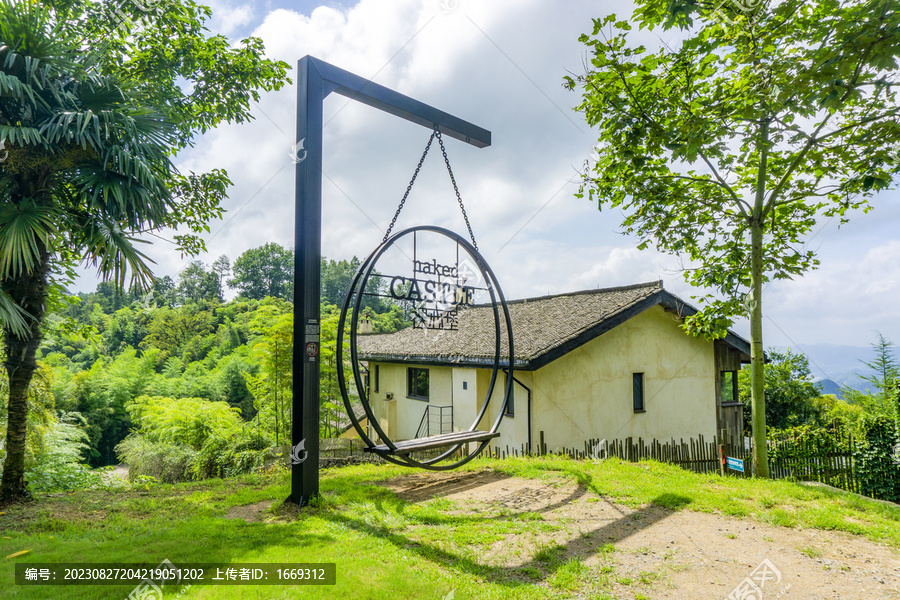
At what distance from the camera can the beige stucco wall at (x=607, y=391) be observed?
1048 cm

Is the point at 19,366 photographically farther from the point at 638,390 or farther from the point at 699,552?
the point at 638,390

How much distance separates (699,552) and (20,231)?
7.32 m

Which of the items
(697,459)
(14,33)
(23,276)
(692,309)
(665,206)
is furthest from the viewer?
(692,309)

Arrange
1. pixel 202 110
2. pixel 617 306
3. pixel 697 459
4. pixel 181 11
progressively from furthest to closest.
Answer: pixel 617 306, pixel 697 459, pixel 202 110, pixel 181 11

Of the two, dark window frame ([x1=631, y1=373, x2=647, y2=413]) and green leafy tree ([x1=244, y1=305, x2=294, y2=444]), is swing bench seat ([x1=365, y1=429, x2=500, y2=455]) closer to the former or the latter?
green leafy tree ([x1=244, y1=305, x2=294, y2=444])

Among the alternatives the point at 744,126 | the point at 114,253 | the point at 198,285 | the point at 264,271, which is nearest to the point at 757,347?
the point at 744,126

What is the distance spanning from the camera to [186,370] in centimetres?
2803

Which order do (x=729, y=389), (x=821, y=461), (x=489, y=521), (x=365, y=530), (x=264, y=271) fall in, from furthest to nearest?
(x=264, y=271) < (x=729, y=389) < (x=821, y=461) < (x=489, y=521) < (x=365, y=530)

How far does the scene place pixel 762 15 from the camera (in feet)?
18.1

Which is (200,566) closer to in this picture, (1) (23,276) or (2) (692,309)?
(1) (23,276)

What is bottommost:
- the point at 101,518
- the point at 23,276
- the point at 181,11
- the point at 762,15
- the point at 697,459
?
the point at 697,459

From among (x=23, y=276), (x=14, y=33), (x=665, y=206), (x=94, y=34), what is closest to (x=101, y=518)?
(x=23, y=276)

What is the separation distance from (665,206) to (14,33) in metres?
8.80

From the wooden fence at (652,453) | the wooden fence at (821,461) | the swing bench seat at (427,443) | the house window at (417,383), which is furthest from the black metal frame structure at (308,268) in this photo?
the house window at (417,383)
